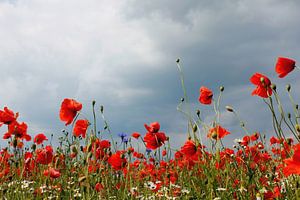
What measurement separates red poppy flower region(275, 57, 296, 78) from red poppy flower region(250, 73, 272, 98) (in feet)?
0.46

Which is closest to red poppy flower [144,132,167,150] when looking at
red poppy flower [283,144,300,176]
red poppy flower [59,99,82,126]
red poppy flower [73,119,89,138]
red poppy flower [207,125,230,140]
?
red poppy flower [207,125,230,140]

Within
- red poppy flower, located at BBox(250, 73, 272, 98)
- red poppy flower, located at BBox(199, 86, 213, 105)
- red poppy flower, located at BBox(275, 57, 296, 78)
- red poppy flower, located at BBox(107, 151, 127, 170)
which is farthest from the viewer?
red poppy flower, located at BBox(107, 151, 127, 170)

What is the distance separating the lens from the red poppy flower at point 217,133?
391 cm

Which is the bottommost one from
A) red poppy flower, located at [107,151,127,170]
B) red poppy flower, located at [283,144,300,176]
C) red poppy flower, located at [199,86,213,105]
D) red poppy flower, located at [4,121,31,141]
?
red poppy flower, located at [283,144,300,176]

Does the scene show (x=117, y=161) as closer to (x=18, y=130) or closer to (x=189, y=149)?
(x=189, y=149)

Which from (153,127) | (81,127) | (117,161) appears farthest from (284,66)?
(117,161)

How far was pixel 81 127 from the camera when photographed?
3719mm

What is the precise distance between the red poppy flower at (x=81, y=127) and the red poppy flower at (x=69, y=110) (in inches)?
2.9

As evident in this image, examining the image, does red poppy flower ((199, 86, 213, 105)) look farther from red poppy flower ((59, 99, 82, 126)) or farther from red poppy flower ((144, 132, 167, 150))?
red poppy flower ((59, 99, 82, 126))

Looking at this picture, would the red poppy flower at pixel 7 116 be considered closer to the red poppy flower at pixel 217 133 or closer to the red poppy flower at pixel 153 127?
the red poppy flower at pixel 153 127

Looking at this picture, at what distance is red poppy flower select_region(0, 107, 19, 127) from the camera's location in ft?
14.3

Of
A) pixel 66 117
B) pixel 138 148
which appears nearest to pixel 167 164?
pixel 138 148

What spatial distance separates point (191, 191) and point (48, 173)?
69.8 inches

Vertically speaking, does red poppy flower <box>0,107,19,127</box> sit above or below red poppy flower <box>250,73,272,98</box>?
above
